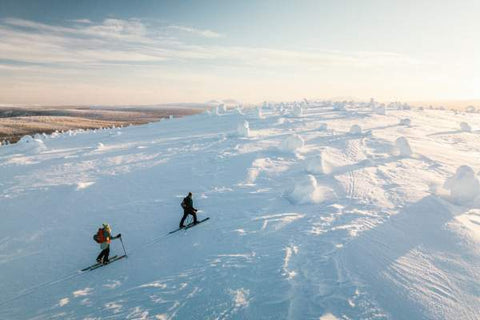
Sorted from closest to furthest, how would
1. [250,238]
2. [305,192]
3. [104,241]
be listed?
[104,241] < [250,238] < [305,192]

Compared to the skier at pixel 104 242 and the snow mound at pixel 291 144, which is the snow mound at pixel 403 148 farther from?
the skier at pixel 104 242

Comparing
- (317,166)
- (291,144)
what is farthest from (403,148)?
(317,166)

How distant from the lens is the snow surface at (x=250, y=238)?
852cm

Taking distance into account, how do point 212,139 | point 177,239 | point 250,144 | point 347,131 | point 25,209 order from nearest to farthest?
point 177,239
point 25,209
point 250,144
point 212,139
point 347,131

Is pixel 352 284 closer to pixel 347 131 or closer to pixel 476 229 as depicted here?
pixel 476 229

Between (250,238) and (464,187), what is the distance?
11.7 metres

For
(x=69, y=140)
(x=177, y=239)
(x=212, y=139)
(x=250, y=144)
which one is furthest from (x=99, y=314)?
(x=69, y=140)

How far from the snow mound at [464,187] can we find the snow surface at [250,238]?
0.08 meters

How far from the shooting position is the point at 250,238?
12.0m

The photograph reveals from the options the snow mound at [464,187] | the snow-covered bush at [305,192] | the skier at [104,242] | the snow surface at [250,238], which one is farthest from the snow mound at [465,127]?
the skier at [104,242]

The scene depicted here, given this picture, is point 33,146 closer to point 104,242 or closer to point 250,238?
point 104,242

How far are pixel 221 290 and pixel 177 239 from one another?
13.9 feet

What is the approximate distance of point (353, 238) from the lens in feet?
37.7

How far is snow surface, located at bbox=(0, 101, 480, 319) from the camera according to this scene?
28.0 feet
